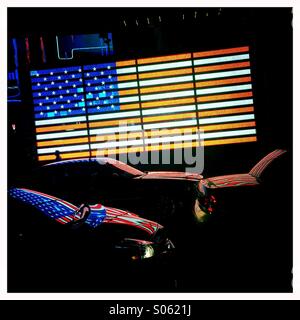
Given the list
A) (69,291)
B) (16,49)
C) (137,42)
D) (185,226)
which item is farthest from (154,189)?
(16,49)

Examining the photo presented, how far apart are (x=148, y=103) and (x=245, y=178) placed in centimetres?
183

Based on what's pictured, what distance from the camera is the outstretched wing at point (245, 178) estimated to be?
12.0ft

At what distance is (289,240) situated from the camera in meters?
3.73

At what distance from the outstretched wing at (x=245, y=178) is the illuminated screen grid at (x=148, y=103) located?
0.40 meters

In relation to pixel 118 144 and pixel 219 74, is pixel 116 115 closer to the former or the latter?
pixel 118 144

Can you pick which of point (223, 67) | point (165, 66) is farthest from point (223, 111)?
point (165, 66)

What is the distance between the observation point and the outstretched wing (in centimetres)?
365

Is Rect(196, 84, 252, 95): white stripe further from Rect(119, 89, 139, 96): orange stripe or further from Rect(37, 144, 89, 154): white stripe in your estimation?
Rect(37, 144, 89, 154): white stripe

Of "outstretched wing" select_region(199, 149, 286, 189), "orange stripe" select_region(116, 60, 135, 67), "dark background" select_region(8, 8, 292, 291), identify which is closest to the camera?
"outstretched wing" select_region(199, 149, 286, 189)

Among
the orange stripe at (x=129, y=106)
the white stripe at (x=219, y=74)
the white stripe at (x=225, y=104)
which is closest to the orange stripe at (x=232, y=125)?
the white stripe at (x=225, y=104)

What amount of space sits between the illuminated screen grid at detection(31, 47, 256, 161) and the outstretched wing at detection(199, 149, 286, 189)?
0.40m

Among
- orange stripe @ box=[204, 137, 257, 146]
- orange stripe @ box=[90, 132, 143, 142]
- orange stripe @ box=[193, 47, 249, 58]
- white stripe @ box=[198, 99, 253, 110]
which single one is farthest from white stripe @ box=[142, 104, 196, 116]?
orange stripe @ box=[193, 47, 249, 58]
